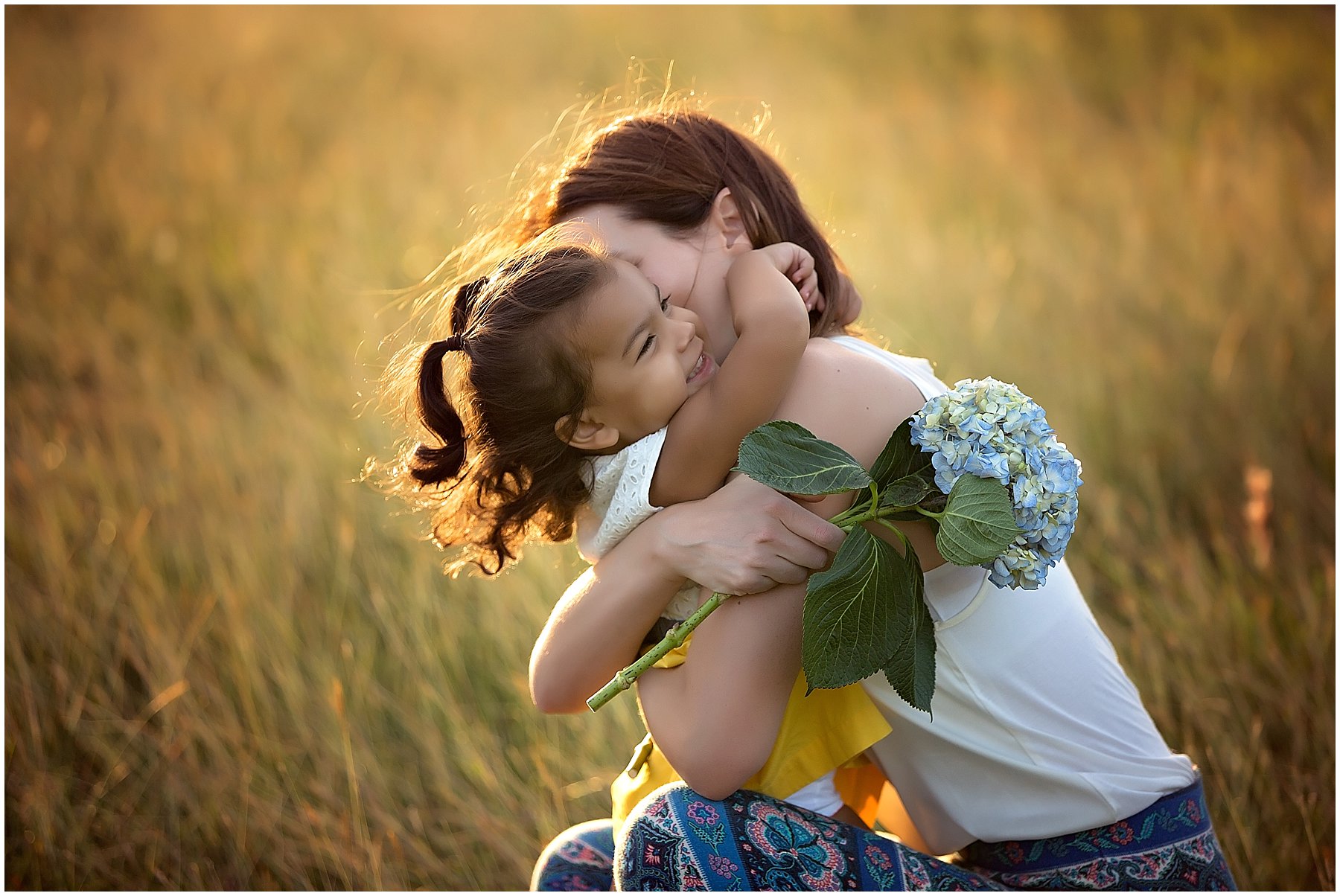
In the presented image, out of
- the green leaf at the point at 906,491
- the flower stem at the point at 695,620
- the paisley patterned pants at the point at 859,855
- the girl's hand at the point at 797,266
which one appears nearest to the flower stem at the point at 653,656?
the flower stem at the point at 695,620

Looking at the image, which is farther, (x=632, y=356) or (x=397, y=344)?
(x=397, y=344)

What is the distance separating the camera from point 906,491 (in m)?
1.47

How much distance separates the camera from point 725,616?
1571 mm

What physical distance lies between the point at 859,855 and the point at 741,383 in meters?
0.72

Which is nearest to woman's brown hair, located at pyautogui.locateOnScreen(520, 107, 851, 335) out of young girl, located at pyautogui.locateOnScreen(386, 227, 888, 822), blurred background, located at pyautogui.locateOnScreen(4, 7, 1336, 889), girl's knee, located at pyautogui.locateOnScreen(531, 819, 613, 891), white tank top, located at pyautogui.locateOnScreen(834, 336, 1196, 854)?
young girl, located at pyautogui.locateOnScreen(386, 227, 888, 822)

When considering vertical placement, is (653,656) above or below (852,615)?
below

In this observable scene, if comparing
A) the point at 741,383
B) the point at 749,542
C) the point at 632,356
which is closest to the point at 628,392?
the point at 632,356

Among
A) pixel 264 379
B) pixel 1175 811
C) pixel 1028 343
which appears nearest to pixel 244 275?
pixel 264 379

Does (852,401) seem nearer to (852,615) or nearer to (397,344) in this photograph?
(852,615)

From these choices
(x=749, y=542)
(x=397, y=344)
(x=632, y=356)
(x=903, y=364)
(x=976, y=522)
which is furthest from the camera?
(x=397, y=344)

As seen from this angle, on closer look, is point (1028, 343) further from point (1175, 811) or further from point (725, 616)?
point (725, 616)

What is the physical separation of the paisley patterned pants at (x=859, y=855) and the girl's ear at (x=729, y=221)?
2.93ft

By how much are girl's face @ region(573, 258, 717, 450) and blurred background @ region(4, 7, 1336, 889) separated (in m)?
0.76

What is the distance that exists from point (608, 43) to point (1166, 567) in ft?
15.6
